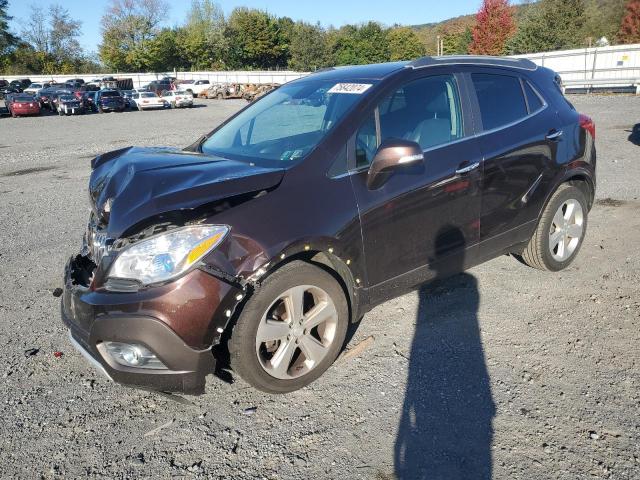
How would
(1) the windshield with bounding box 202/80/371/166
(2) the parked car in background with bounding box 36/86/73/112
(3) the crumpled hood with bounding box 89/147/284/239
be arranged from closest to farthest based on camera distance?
(3) the crumpled hood with bounding box 89/147/284/239
(1) the windshield with bounding box 202/80/371/166
(2) the parked car in background with bounding box 36/86/73/112

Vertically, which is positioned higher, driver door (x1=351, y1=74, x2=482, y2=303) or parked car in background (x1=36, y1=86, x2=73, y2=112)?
parked car in background (x1=36, y1=86, x2=73, y2=112)

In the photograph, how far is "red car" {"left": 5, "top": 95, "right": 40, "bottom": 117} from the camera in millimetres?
32375

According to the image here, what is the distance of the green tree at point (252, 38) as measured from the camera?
8338 cm

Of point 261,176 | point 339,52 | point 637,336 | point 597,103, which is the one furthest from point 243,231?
point 339,52

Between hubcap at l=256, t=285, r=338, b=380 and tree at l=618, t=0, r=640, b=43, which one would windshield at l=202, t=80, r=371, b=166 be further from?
tree at l=618, t=0, r=640, b=43

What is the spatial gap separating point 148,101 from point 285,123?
34693mm

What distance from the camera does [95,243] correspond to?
3020mm

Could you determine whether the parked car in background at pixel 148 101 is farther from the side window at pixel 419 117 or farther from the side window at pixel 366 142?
the side window at pixel 366 142

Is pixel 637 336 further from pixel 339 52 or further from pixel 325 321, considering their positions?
pixel 339 52

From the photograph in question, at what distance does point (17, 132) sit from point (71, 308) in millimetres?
22978

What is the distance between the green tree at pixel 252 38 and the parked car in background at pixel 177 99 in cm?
5144

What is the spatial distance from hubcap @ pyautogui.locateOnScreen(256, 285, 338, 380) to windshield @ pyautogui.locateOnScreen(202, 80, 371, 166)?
2.80 ft

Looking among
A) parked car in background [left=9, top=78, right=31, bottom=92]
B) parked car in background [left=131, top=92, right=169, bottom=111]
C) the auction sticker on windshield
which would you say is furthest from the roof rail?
parked car in background [left=9, top=78, right=31, bottom=92]

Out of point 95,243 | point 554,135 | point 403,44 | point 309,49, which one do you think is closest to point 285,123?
point 95,243
